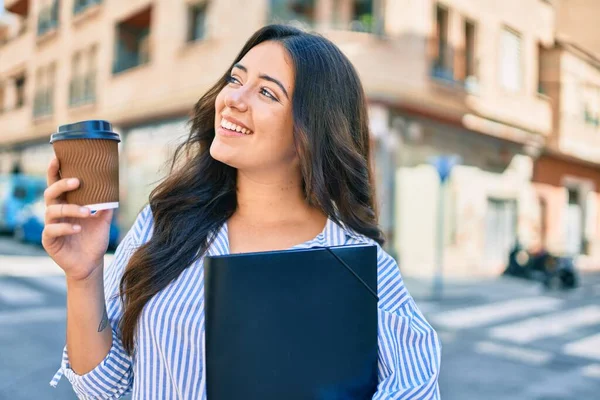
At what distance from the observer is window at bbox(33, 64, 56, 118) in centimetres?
2259

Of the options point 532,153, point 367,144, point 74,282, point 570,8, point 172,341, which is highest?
point 570,8

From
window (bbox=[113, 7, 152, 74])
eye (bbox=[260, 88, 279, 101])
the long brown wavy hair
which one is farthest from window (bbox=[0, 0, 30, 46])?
eye (bbox=[260, 88, 279, 101])

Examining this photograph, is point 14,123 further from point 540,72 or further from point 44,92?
point 540,72

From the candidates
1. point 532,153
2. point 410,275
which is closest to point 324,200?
point 410,275

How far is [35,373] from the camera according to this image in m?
4.79

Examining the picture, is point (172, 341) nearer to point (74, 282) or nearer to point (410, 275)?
point (74, 282)

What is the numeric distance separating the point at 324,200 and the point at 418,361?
0.50m

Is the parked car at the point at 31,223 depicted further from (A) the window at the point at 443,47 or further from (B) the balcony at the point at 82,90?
(A) the window at the point at 443,47

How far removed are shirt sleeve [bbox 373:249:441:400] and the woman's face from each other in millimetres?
416

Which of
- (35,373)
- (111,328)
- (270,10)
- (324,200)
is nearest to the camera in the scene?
(111,328)

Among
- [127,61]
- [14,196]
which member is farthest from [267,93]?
[127,61]

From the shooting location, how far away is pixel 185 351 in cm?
140

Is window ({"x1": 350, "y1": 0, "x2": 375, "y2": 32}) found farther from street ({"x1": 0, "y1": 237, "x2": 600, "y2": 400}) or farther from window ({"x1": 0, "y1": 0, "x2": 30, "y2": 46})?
window ({"x1": 0, "y1": 0, "x2": 30, "y2": 46})

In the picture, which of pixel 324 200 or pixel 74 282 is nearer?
pixel 74 282
